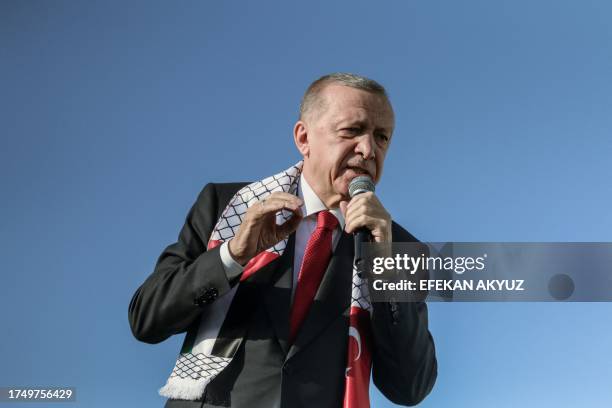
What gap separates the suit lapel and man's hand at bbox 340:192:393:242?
1.20ft

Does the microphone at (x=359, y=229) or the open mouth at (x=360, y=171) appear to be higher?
the open mouth at (x=360, y=171)

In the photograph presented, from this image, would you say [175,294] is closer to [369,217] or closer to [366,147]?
[369,217]

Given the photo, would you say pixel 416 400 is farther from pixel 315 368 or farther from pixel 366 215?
pixel 366 215

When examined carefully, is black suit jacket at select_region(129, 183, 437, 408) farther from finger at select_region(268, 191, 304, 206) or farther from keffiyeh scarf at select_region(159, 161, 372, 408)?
finger at select_region(268, 191, 304, 206)

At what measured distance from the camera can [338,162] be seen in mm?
3461

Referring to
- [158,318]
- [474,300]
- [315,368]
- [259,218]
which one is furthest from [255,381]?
[474,300]

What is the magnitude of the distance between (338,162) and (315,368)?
0.95 meters

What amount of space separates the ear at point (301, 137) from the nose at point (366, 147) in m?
0.39

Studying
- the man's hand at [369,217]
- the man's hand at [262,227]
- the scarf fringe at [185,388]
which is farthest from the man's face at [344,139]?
the scarf fringe at [185,388]

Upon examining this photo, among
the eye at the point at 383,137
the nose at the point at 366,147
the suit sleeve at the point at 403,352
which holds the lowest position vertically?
the suit sleeve at the point at 403,352

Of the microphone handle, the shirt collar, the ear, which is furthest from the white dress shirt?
the microphone handle

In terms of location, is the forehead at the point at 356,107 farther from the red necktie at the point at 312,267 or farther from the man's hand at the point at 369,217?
the man's hand at the point at 369,217

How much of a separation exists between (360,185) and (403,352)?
739mm

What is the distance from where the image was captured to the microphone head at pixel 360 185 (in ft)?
10.7
